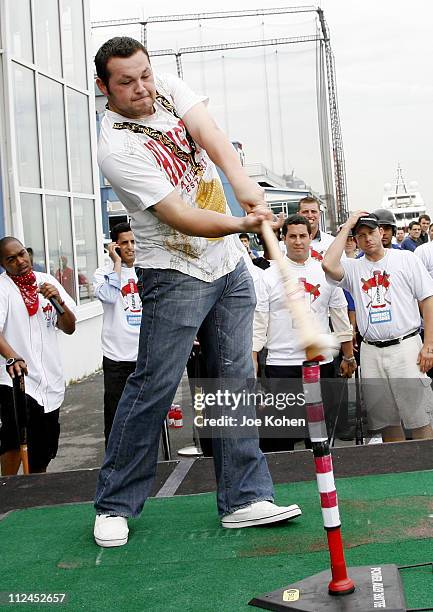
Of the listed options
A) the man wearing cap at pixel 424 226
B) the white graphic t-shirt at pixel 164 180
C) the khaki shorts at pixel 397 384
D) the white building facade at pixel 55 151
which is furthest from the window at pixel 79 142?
the white graphic t-shirt at pixel 164 180

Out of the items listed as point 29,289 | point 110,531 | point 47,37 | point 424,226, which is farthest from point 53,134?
point 424,226

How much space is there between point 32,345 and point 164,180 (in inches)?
116

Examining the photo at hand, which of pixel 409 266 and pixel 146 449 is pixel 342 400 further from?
pixel 146 449

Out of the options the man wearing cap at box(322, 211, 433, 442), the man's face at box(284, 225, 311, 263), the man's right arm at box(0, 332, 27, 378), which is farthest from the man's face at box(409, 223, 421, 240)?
the man's right arm at box(0, 332, 27, 378)

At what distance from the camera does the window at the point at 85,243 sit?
1352 cm

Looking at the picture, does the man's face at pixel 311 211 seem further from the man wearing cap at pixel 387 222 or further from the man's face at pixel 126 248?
the man's face at pixel 126 248

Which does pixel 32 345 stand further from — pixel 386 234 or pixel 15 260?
pixel 386 234

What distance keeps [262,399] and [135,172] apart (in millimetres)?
3750

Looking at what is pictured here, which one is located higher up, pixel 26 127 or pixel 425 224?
pixel 26 127

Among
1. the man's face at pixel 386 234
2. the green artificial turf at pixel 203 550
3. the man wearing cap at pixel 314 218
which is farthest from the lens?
the man wearing cap at pixel 314 218

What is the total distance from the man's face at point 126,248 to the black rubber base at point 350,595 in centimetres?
440

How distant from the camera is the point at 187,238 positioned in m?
3.57

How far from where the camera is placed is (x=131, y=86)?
11.3 ft

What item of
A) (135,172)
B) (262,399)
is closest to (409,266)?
(262,399)
